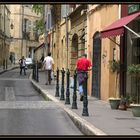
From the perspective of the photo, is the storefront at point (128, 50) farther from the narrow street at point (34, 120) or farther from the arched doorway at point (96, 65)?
the arched doorway at point (96, 65)

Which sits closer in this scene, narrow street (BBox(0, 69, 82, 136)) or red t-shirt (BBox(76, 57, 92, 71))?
narrow street (BBox(0, 69, 82, 136))


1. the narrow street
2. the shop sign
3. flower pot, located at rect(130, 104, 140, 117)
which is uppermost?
the shop sign

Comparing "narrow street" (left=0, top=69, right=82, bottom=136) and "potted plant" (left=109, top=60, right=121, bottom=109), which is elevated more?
"potted plant" (left=109, top=60, right=121, bottom=109)

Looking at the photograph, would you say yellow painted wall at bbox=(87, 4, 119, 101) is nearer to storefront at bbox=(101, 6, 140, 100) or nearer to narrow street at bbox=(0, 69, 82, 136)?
storefront at bbox=(101, 6, 140, 100)

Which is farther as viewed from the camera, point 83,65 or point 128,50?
point 83,65

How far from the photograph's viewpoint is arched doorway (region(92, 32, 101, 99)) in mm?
21906

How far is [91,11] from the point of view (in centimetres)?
2375

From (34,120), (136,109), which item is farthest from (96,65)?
(34,120)

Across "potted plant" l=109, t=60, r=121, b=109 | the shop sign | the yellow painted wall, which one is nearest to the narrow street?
"potted plant" l=109, t=60, r=121, b=109

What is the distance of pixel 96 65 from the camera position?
74.0 ft

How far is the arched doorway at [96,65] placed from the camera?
21.9 meters

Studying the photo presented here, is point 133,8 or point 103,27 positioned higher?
point 133,8

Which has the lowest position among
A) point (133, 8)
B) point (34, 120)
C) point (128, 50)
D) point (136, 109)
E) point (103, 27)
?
point (34, 120)

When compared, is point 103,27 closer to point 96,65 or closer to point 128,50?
point 96,65
